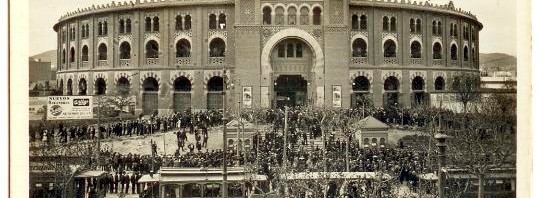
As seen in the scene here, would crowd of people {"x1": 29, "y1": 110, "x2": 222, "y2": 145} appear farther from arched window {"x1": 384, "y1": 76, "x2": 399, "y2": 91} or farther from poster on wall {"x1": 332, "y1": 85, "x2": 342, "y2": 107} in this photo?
arched window {"x1": 384, "y1": 76, "x2": 399, "y2": 91}

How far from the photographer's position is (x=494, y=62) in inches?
157

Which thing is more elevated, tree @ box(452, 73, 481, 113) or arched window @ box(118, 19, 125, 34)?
arched window @ box(118, 19, 125, 34)

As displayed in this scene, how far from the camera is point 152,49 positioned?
13.7ft

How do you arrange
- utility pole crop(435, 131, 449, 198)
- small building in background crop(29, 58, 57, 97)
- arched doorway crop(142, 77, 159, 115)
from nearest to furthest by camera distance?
1. small building in background crop(29, 58, 57, 97)
2. utility pole crop(435, 131, 449, 198)
3. arched doorway crop(142, 77, 159, 115)

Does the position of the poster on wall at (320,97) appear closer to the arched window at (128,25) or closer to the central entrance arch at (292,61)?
the central entrance arch at (292,61)

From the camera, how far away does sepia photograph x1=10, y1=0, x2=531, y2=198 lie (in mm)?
4047

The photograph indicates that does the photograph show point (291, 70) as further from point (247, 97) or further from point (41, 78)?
point (41, 78)

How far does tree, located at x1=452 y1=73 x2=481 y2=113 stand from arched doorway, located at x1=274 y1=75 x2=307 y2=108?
40.4 inches

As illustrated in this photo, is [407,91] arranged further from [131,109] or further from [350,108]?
[131,109]

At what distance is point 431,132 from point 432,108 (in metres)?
0.16

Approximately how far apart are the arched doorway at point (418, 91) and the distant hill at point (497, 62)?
408 millimetres

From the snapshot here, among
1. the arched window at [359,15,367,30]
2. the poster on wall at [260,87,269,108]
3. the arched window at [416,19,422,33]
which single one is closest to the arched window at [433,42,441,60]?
the arched window at [416,19,422,33]

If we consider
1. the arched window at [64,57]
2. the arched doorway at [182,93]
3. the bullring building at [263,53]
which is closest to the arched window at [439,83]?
the bullring building at [263,53]

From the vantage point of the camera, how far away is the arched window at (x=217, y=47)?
13.6 feet
